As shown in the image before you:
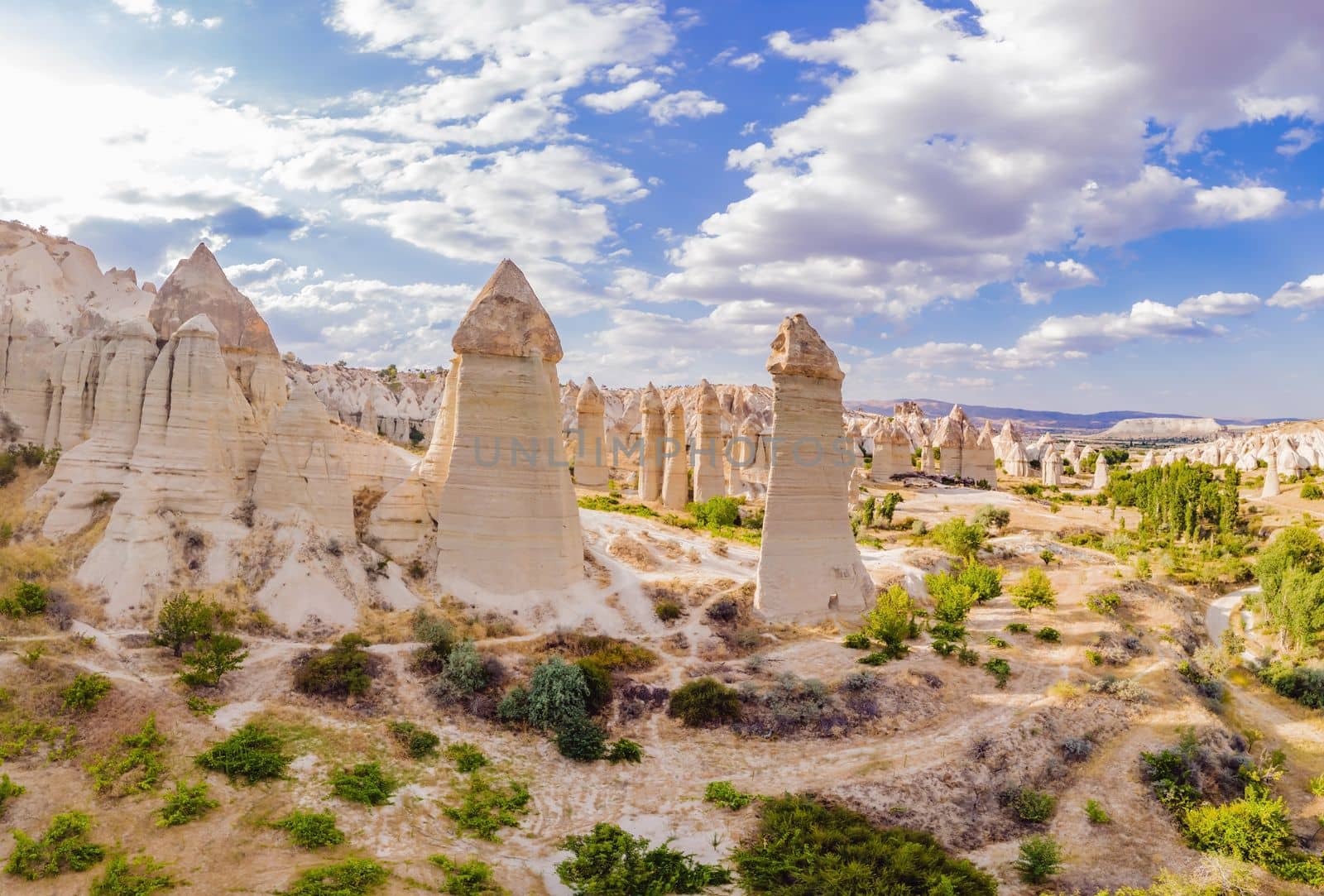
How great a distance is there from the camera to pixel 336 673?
57.0 ft

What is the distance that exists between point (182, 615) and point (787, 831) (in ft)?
49.1

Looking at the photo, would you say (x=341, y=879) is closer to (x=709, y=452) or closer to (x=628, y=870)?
(x=628, y=870)

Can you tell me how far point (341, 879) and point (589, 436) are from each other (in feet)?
129

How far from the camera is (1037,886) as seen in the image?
1266cm

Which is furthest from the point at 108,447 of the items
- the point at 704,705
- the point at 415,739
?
the point at 704,705

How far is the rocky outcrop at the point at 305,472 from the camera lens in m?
22.3

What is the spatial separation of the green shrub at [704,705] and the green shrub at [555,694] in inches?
90.8

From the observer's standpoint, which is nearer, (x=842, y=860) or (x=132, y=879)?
(x=132, y=879)

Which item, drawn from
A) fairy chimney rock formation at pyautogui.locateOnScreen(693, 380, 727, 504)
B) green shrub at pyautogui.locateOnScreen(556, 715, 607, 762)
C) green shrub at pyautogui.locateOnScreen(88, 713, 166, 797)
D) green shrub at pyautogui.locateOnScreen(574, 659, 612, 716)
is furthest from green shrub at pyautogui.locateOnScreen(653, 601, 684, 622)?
fairy chimney rock formation at pyautogui.locateOnScreen(693, 380, 727, 504)

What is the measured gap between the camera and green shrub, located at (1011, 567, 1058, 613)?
88.2 ft

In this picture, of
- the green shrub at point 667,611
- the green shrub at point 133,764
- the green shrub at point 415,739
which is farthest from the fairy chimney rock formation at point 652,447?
the green shrub at point 133,764

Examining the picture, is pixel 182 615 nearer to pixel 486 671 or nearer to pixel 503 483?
pixel 486 671

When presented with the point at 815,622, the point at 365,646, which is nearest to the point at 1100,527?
the point at 815,622

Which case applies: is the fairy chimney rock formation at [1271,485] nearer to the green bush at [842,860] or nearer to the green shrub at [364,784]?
the green bush at [842,860]
